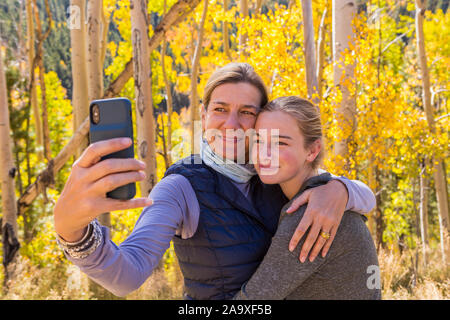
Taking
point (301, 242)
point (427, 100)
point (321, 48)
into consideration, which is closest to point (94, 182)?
point (301, 242)

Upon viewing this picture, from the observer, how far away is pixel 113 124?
909mm

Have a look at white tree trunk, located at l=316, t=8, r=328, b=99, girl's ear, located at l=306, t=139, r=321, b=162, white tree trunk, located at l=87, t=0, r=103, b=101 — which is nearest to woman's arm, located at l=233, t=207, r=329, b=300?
girl's ear, located at l=306, t=139, r=321, b=162

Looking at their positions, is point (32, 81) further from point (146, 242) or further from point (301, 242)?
point (301, 242)

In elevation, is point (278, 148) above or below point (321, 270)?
above

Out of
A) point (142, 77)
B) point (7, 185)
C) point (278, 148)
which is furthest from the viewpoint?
point (7, 185)

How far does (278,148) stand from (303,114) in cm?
19

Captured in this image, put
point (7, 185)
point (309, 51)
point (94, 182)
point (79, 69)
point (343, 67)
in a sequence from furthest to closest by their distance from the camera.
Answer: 1. point (7, 185)
2. point (79, 69)
3. point (309, 51)
4. point (343, 67)
5. point (94, 182)

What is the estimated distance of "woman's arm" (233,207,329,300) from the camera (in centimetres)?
128

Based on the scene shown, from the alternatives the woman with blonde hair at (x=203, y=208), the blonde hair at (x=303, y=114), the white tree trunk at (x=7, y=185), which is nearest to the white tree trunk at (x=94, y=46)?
the white tree trunk at (x=7, y=185)

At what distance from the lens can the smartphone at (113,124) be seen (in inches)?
34.6

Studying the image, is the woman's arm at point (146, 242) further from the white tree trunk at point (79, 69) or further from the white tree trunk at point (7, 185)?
the white tree trunk at point (7, 185)

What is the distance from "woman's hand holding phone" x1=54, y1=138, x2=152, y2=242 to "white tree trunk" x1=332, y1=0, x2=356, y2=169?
13.7 feet

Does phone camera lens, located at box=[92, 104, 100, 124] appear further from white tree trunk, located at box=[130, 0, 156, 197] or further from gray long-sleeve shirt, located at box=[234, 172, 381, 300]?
white tree trunk, located at box=[130, 0, 156, 197]
